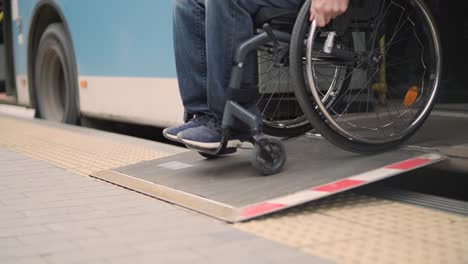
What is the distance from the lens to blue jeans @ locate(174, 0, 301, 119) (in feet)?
7.75

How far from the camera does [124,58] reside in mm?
4340

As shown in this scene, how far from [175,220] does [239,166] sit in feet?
2.05

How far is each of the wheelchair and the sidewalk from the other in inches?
17.4

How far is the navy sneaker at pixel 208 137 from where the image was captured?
7.98ft

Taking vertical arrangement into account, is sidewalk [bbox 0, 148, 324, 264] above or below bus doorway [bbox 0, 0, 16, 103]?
below

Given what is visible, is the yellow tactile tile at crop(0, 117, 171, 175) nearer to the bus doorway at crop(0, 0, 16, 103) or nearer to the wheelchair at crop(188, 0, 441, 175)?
the wheelchair at crop(188, 0, 441, 175)

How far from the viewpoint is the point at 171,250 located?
5.85 feet

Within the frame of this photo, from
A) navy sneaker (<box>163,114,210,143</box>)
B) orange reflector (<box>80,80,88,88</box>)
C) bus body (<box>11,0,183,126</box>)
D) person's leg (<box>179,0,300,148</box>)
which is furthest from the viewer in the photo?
orange reflector (<box>80,80,88,88</box>)

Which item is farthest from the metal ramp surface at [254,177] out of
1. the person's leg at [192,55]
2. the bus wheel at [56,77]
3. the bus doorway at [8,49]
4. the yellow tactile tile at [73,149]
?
the bus doorway at [8,49]

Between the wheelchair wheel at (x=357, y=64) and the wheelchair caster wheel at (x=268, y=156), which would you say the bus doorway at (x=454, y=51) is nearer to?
the wheelchair wheel at (x=357, y=64)

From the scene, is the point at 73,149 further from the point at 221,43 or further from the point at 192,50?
the point at 221,43

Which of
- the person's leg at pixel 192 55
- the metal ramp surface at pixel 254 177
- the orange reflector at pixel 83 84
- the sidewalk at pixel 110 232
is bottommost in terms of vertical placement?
the sidewalk at pixel 110 232

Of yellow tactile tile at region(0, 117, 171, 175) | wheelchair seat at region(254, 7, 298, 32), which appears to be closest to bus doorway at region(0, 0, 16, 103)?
yellow tactile tile at region(0, 117, 171, 175)

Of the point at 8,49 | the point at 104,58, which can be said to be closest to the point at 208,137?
the point at 104,58
